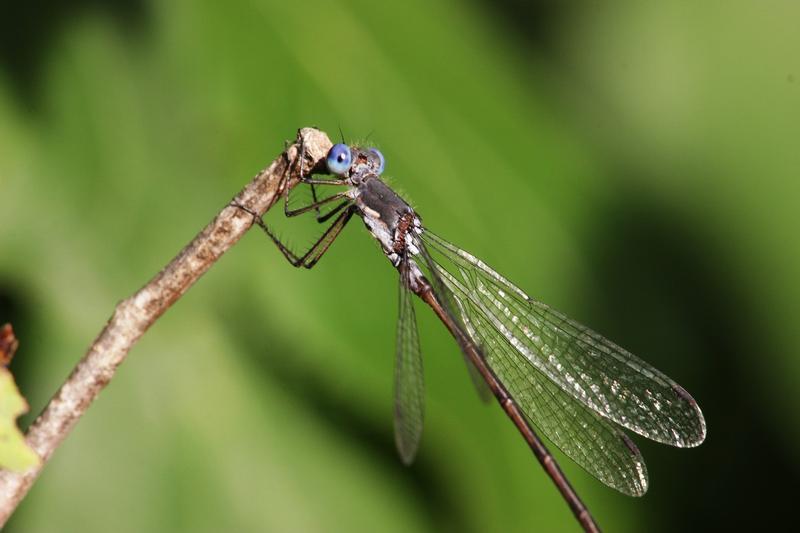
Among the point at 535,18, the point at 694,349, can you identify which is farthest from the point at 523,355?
the point at 535,18

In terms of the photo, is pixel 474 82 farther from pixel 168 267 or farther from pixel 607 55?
pixel 168 267

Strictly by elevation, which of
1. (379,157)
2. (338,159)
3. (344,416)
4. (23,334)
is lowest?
(23,334)

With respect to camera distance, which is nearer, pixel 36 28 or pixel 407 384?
pixel 407 384

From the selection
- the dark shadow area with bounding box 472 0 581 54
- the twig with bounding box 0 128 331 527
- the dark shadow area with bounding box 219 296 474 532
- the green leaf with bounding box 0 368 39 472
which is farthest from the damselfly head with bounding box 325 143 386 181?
the green leaf with bounding box 0 368 39 472

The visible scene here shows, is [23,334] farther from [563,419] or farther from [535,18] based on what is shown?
[535,18]

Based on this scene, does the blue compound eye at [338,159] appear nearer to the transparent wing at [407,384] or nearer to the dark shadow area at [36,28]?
the transparent wing at [407,384]

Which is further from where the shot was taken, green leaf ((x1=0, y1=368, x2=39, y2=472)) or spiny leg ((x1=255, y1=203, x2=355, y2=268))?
spiny leg ((x1=255, y1=203, x2=355, y2=268))

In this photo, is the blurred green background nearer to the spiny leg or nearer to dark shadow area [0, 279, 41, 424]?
dark shadow area [0, 279, 41, 424]
